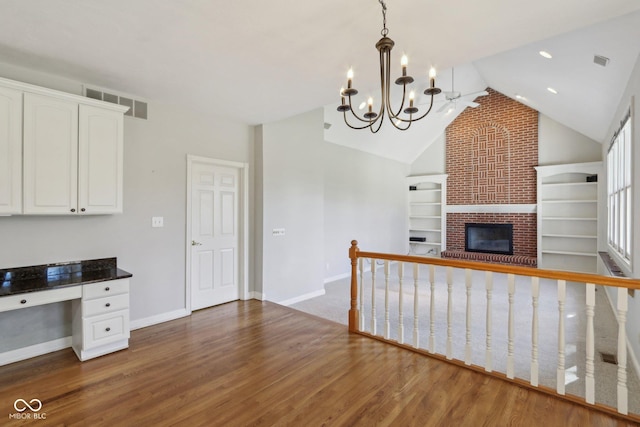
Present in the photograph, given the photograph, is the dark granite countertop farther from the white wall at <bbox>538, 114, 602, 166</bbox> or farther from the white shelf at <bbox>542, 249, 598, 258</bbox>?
the white wall at <bbox>538, 114, 602, 166</bbox>

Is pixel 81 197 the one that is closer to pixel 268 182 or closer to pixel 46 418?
pixel 46 418

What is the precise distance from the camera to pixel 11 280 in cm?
278

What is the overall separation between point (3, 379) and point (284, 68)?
3.47m

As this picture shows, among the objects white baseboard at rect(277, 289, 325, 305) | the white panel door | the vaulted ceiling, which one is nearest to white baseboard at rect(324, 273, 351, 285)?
white baseboard at rect(277, 289, 325, 305)

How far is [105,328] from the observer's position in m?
2.89

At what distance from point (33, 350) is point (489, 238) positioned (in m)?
9.23

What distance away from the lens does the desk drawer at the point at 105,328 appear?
9.16ft

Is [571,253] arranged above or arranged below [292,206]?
below

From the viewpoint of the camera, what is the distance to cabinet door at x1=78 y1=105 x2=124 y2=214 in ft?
9.70

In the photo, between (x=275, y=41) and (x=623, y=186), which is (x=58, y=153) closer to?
(x=275, y=41)

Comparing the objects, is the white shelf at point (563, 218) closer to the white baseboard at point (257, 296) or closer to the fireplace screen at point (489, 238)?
the fireplace screen at point (489, 238)

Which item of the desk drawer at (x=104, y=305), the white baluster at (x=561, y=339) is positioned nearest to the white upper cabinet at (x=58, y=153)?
the desk drawer at (x=104, y=305)

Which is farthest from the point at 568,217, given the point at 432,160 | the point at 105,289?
the point at 105,289

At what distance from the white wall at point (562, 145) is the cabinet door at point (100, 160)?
8.80 meters
